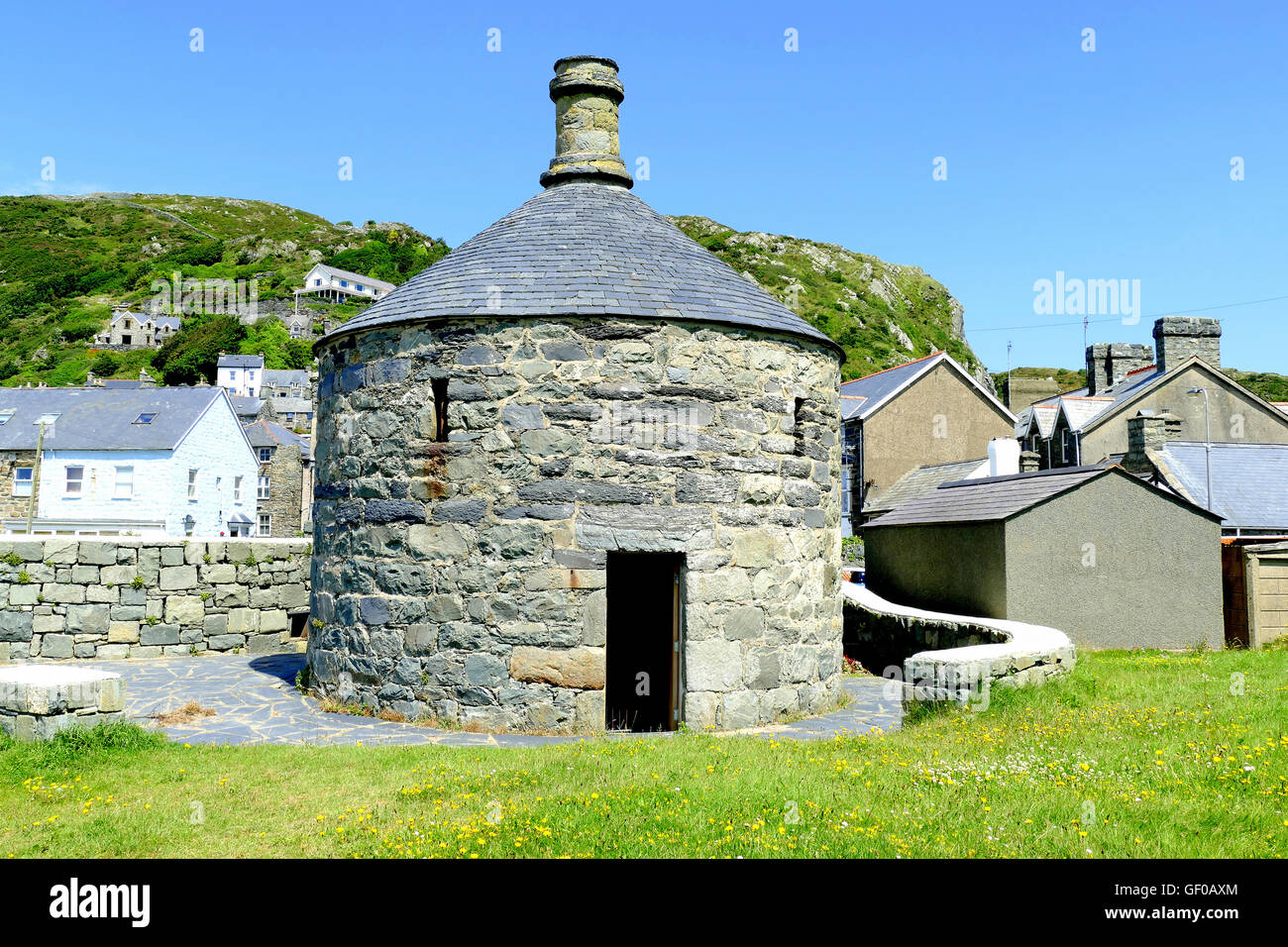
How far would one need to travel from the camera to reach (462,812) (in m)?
5.18

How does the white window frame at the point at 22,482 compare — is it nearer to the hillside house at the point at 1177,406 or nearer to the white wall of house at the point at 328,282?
the hillside house at the point at 1177,406

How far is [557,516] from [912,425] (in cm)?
2103

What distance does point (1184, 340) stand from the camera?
25.9 meters

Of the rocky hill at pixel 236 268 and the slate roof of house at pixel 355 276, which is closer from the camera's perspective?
the rocky hill at pixel 236 268

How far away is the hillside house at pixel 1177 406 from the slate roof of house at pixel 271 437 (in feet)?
131

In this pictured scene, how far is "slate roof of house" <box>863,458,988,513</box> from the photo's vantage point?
75.4 feet

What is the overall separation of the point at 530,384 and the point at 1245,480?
17.1 metres

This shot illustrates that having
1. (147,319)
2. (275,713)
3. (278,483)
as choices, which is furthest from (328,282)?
(275,713)

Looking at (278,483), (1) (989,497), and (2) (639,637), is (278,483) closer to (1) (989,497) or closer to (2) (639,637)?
(2) (639,637)

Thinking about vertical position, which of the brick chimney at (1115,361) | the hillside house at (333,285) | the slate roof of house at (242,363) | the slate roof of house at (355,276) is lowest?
the brick chimney at (1115,361)

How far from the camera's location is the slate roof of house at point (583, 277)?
882cm

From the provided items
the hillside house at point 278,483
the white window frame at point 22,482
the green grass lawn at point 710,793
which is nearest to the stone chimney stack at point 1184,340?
the green grass lawn at point 710,793

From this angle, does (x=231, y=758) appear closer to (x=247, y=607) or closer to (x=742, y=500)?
(x=742, y=500)
